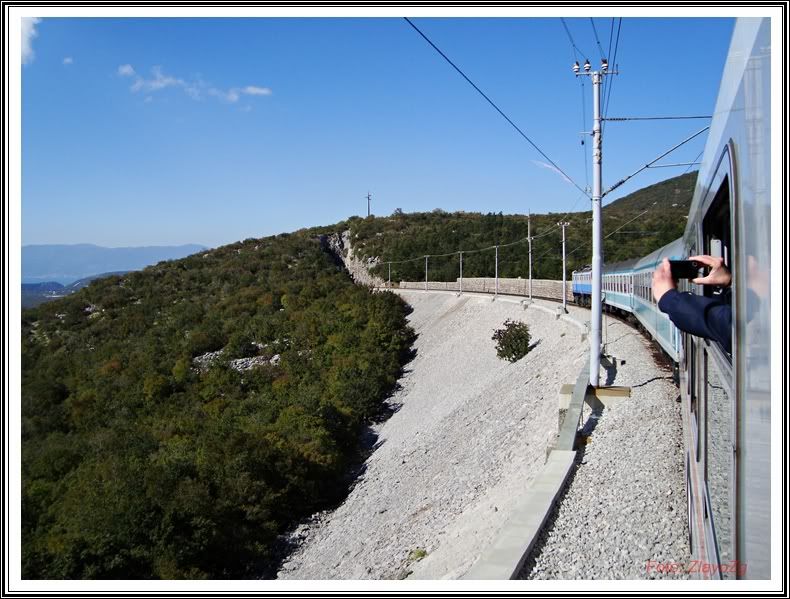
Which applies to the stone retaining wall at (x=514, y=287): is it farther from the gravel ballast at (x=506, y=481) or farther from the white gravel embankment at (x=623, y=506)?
the white gravel embankment at (x=623, y=506)

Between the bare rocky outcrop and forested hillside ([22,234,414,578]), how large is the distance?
28547 mm

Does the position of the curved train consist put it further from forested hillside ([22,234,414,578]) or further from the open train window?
forested hillside ([22,234,414,578])

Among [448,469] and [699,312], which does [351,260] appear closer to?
[448,469]

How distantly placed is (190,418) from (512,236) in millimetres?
71366

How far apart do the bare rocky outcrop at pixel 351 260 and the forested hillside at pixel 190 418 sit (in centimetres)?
2855

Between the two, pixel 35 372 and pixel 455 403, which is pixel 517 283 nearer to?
pixel 455 403

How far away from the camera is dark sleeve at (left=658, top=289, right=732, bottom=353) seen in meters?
2.68

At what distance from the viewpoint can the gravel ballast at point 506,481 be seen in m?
7.24

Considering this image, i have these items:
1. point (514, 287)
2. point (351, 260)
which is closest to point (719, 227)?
point (514, 287)

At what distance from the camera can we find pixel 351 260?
101 m

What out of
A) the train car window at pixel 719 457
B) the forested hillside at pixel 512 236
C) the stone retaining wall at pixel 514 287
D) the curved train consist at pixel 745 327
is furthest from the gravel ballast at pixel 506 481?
the forested hillside at pixel 512 236

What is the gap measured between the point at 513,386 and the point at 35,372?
19.8m

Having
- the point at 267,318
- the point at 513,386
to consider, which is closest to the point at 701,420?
the point at 513,386

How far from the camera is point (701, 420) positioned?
4.38m
